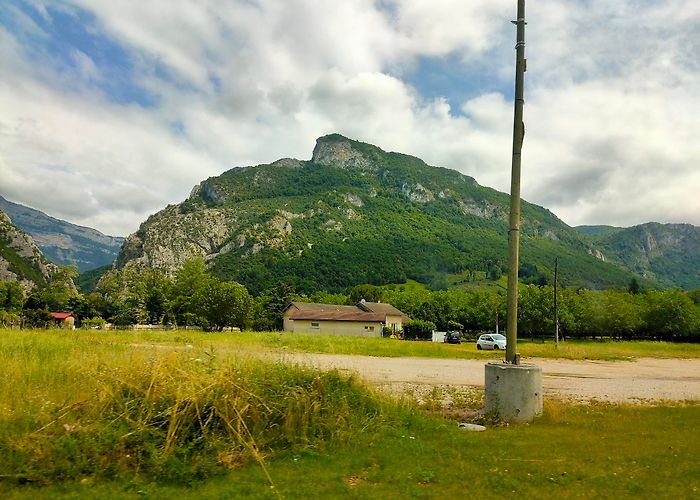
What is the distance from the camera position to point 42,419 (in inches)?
249

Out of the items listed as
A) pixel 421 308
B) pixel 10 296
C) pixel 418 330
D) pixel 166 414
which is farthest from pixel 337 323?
pixel 166 414

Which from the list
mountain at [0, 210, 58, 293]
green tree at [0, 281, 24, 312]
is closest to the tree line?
green tree at [0, 281, 24, 312]

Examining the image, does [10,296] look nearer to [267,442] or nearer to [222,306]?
[222,306]

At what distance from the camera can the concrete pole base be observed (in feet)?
30.7

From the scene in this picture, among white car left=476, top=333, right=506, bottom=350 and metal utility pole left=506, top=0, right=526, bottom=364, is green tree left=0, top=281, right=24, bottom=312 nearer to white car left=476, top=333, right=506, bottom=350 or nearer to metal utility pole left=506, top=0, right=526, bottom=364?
white car left=476, top=333, right=506, bottom=350

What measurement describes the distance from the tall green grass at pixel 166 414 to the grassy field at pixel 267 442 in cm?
2

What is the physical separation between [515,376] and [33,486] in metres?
7.69

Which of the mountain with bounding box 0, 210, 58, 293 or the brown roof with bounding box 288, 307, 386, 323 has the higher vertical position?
the mountain with bounding box 0, 210, 58, 293

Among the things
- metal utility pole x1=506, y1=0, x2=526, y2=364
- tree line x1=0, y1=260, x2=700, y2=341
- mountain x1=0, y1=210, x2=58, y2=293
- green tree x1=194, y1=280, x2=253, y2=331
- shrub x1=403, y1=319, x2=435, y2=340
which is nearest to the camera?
metal utility pole x1=506, y1=0, x2=526, y2=364

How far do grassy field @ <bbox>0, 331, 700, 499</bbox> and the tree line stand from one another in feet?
191

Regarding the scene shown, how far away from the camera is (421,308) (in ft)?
356

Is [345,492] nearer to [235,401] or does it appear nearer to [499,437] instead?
[235,401]

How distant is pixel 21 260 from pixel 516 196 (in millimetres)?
164992

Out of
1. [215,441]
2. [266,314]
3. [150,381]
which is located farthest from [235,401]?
[266,314]
